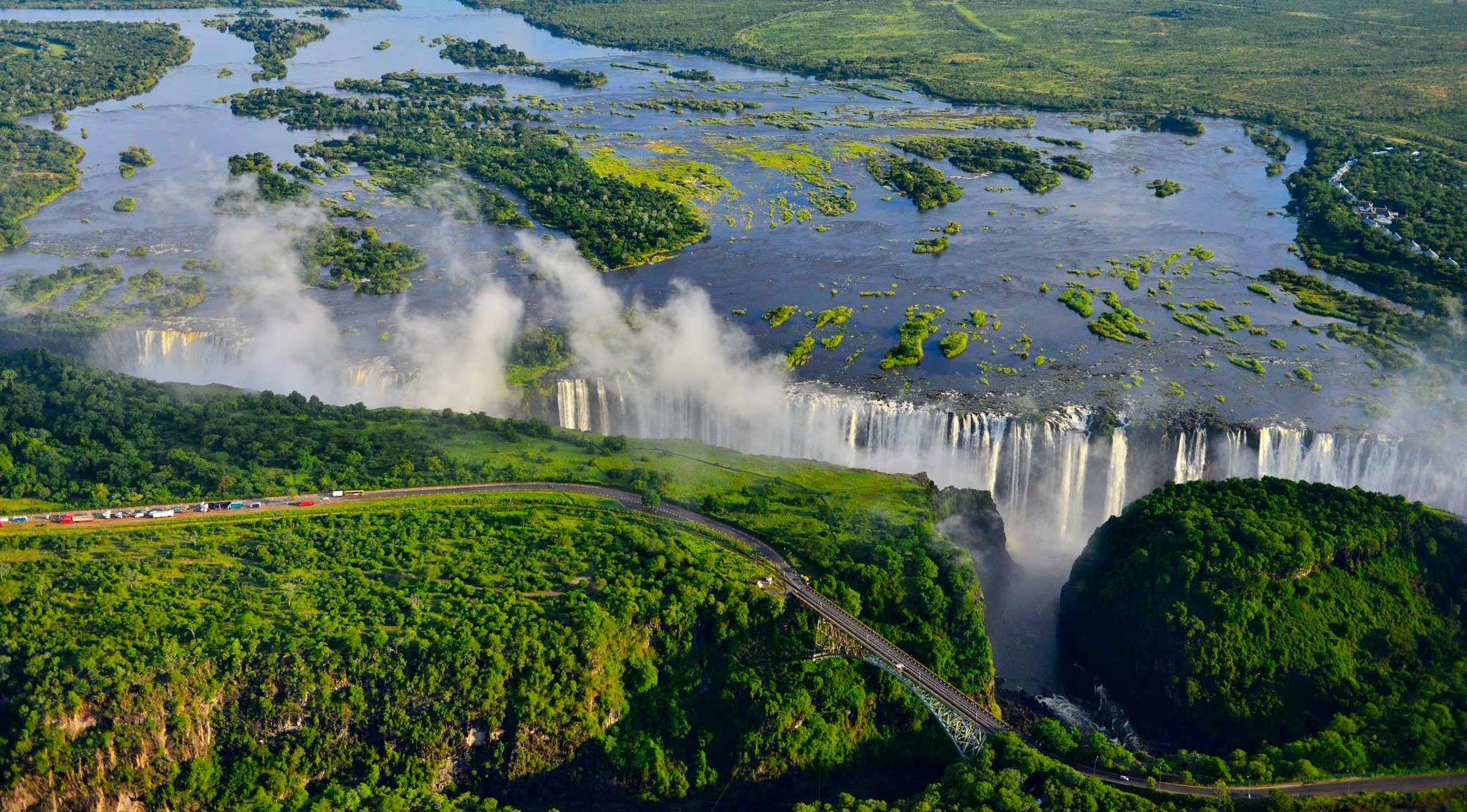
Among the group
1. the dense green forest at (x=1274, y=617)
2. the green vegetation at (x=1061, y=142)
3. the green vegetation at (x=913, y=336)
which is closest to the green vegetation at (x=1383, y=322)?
the dense green forest at (x=1274, y=617)

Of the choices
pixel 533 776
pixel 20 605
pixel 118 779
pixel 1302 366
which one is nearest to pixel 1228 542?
pixel 1302 366

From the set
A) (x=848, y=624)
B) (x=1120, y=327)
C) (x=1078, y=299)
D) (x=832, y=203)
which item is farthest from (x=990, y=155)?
(x=848, y=624)

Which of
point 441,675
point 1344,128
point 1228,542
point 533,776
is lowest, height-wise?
point 533,776

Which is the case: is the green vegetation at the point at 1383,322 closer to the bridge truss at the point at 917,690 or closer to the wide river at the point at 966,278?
the wide river at the point at 966,278

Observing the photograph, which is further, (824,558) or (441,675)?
(824,558)

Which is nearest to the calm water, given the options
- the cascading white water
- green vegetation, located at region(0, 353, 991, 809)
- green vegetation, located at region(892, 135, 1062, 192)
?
green vegetation, located at region(892, 135, 1062, 192)

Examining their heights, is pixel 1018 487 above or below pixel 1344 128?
below

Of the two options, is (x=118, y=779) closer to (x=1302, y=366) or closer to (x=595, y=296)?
(x=595, y=296)
